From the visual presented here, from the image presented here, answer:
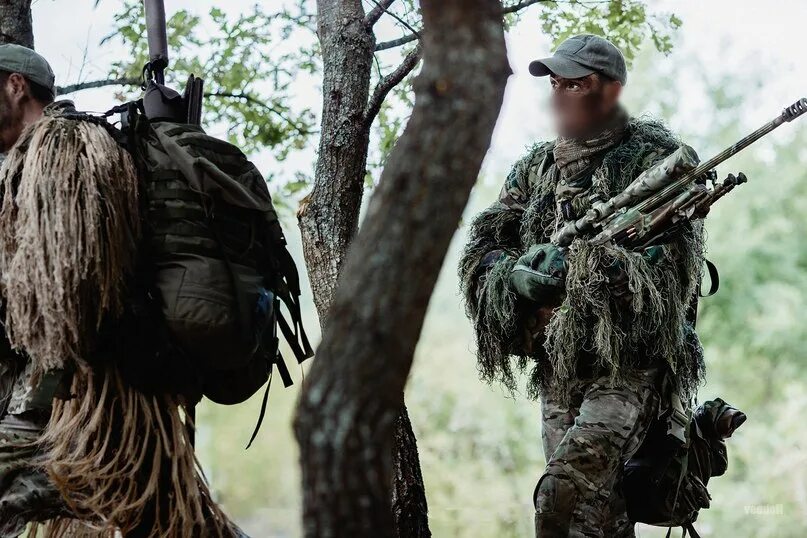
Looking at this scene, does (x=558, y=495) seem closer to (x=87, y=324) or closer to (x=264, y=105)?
(x=87, y=324)

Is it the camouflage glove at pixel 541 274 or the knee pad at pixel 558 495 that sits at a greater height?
the camouflage glove at pixel 541 274

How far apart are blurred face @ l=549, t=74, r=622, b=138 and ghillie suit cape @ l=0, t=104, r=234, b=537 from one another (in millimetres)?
1674

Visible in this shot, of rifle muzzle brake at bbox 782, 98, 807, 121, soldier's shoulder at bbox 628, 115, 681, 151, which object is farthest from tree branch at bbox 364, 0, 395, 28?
rifle muzzle brake at bbox 782, 98, 807, 121

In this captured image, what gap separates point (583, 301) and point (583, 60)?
922 mm

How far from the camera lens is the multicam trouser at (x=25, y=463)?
3.62 metres

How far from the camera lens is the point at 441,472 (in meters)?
A: 15.6

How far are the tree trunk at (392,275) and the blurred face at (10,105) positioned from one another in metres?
2.30

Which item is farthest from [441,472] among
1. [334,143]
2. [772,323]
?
[334,143]

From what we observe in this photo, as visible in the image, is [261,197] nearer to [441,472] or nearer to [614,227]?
[614,227]

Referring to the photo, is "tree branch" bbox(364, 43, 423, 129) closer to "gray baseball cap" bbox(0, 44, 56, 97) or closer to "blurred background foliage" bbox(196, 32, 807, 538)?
"gray baseball cap" bbox(0, 44, 56, 97)

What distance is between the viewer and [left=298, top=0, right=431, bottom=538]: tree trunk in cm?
474

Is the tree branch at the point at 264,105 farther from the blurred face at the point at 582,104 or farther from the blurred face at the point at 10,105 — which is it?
the blurred face at the point at 582,104

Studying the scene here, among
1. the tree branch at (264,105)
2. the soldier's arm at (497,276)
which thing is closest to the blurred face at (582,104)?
the soldier's arm at (497,276)

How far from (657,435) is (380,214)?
220 centimetres
